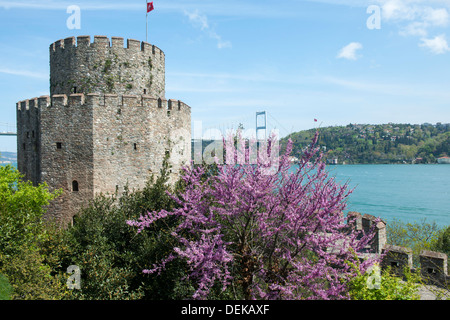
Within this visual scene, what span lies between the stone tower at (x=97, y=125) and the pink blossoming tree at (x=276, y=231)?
25.0 feet

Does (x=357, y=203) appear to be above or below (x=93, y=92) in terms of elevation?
below

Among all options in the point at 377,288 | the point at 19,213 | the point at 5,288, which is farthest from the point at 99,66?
the point at 377,288

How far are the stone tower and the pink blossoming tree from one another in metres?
7.61

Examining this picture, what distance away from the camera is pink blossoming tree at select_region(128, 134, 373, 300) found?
29.1 ft

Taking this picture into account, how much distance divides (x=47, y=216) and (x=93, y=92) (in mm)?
6558

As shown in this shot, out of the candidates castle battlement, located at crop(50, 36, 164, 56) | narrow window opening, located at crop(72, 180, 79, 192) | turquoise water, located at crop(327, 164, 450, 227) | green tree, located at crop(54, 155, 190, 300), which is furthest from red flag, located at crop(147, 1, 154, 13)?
turquoise water, located at crop(327, 164, 450, 227)

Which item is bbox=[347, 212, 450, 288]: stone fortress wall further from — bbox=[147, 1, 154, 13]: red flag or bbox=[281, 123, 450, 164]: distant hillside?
bbox=[281, 123, 450, 164]: distant hillside

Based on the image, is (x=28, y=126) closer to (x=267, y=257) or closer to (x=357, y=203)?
(x=267, y=257)

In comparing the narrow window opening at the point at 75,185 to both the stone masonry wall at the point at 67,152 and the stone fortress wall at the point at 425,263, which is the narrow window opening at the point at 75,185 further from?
the stone fortress wall at the point at 425,263

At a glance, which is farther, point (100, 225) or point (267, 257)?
point (100, 225)

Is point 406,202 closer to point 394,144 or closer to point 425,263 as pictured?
point 425,263

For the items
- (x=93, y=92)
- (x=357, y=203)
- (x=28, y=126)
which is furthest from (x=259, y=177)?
(x=357, y=203)

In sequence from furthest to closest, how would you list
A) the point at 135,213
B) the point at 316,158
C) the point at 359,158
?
the point at 359,158
the point at 135,213
the point at 316,158
